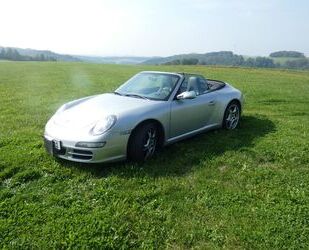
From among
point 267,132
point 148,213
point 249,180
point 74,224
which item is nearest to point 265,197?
point 249,180

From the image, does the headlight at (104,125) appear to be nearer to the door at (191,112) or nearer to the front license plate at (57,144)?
the front license plate at (57,144)

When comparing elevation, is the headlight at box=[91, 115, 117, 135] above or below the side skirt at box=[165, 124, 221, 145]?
above

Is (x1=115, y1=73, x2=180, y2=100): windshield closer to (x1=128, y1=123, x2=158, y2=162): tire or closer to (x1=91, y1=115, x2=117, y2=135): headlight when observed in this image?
(x1=128, y1=123, x2=158, y2=162): tire

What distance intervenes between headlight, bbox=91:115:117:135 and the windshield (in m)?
1.14

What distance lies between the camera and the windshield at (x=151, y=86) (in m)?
6.47

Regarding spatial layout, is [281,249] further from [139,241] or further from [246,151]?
[246,151]

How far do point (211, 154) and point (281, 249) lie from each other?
270 centimetres

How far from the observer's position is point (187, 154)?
20.3 ft

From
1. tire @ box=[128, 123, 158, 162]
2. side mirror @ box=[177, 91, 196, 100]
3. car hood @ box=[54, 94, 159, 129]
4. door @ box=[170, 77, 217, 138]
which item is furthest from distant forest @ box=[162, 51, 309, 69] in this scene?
tire @ box=[128, 123, 158, 162]

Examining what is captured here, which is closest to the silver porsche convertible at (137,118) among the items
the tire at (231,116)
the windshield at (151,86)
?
the windshield at (151,86)

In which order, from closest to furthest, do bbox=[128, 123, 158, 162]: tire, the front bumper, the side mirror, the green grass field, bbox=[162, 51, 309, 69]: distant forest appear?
the green grass field < the front bumper < bbox=[128, 123, 158, 162]: tire < the side mirror < bbox=[162, 51, 309, 69]: distant forest

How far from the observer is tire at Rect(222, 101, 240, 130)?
7.91 meters

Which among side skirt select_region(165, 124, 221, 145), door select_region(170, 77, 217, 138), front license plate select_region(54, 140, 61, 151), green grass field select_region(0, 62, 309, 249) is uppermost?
door select_region(170, 77, 217, 138)

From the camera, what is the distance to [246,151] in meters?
6.43
